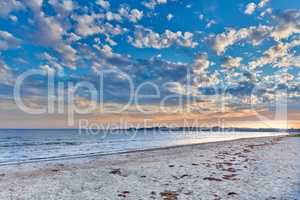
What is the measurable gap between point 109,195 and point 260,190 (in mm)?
6943

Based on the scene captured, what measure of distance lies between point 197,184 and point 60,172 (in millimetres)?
9734

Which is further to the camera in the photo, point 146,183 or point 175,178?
point 175,178

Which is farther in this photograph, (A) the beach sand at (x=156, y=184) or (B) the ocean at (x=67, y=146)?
(B) the ocean at (x=67, y=146)

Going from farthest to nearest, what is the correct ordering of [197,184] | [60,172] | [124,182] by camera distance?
[60,172] < [124,182] < [197,184]

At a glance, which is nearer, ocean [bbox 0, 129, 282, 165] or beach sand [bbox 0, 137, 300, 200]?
beach sand [bbox 0, 137, 300, 200]

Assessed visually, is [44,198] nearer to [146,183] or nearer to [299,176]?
[146,183]

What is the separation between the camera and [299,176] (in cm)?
1498

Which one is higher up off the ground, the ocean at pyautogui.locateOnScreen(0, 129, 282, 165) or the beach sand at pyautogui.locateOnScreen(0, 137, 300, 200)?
the beach sand at pyautogui.locateOnScreen(0, 137, 300, 200)

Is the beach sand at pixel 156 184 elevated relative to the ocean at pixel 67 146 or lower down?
elevated

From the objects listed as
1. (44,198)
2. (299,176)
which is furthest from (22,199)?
(299,176)

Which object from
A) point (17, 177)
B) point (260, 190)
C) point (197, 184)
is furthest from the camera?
point (17, 177)

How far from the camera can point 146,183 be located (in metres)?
13.9

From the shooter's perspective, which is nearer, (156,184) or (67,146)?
(156,184)

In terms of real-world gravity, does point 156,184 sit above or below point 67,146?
above
